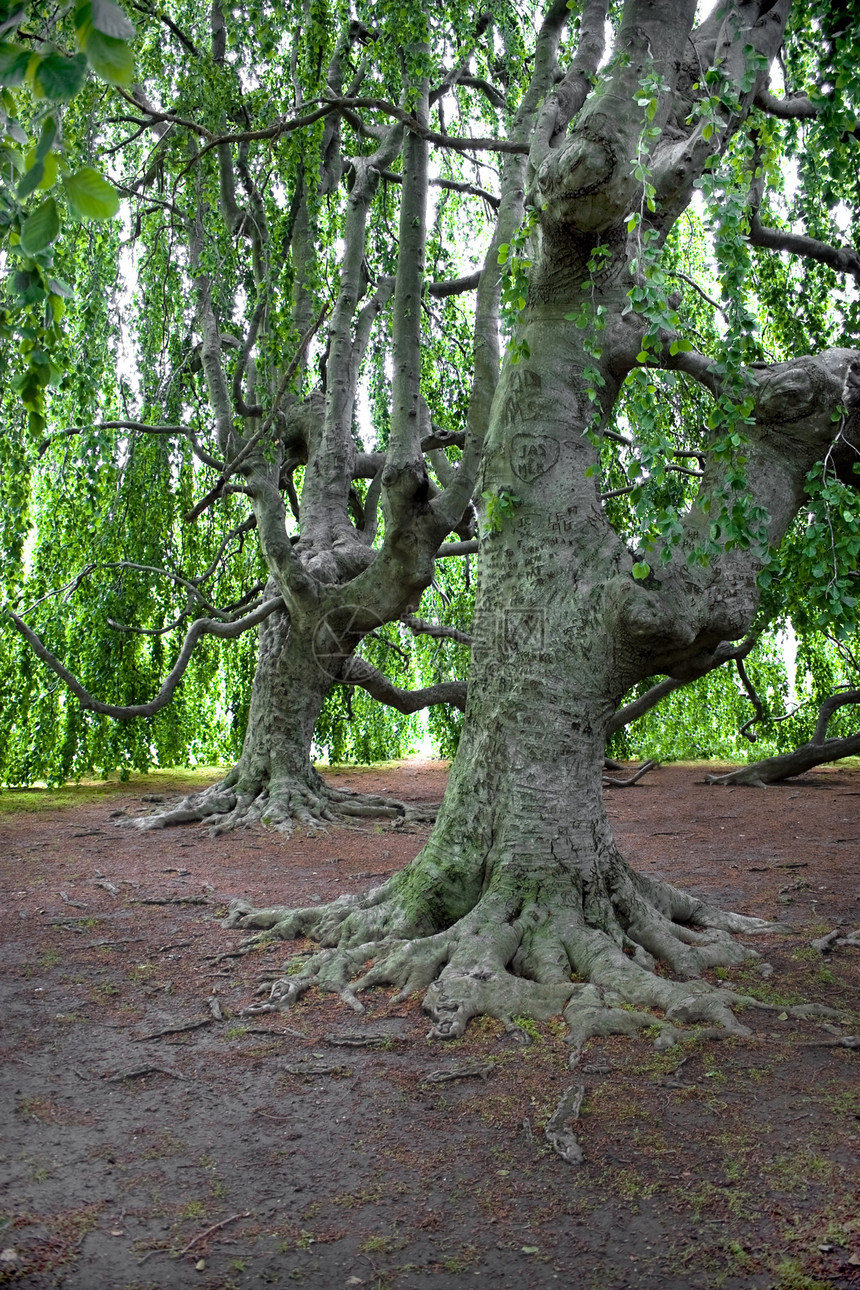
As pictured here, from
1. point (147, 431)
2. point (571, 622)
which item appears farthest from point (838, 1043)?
point (147, 431)

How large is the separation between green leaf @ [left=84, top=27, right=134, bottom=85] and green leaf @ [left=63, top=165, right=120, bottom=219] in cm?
12

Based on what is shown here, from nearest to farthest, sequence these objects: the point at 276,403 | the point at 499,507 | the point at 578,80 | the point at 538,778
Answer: the point at 538,778
the point at 499,507
the point at 578,80
the point at 276,403

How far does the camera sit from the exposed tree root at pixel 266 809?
600 cm

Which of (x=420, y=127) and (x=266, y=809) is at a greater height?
(x=420, y=127)

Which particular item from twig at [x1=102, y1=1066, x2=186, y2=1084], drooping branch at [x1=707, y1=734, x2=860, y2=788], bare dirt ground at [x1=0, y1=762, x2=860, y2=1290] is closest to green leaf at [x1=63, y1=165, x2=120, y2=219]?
bare dirt ground at [x1=0, y1=762, x2=860, y2=1290]

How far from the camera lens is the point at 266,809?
6074 mm

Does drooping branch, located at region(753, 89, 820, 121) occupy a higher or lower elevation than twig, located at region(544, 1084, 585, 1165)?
higher

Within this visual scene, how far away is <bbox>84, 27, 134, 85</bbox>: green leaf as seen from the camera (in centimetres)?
106

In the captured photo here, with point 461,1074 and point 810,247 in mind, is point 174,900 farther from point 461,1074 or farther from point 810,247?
point 810,247

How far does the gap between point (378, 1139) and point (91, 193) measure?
189 centimetres

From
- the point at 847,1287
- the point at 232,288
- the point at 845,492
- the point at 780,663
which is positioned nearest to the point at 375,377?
the point at 232,288

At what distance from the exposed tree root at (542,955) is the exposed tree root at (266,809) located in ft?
7.56

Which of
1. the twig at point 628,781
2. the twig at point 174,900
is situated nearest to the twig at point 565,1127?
the twig at point 174,900

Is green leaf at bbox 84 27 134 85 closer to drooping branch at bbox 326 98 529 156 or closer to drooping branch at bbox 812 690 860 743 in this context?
drooping branch at bbox 326 98 529 156
